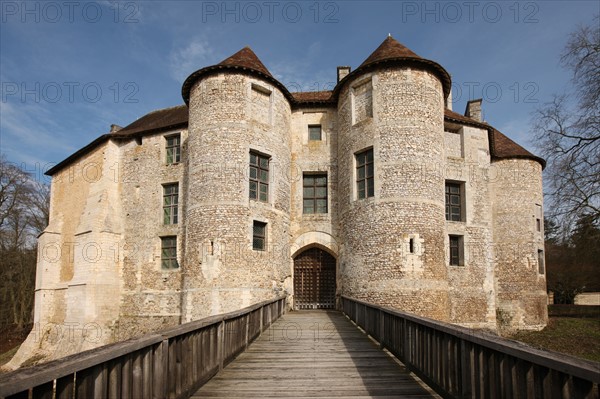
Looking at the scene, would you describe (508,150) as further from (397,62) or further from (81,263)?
(81,263)

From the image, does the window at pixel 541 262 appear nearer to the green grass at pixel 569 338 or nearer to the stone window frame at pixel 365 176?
the green grass at pixel 569 338

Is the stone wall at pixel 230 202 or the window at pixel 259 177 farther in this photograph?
the window at pixel 259 177

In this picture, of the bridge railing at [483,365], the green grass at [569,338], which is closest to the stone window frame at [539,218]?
the green grass at [569,338]

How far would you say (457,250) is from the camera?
19938mm

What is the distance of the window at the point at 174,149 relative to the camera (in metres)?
20.7

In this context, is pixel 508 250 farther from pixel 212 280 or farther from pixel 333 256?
pixel 212 280

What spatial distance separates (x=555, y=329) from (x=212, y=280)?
56.7ft

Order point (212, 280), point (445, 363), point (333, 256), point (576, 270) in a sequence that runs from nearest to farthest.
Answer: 1. point (445, 363)
2. point (212, 280)
3. point (333, 256)
4. point (576, 270)

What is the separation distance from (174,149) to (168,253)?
4.98m

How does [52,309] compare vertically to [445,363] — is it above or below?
below

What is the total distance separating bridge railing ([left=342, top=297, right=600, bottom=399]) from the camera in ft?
8.71

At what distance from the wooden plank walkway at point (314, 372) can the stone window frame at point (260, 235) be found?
794 centimetres

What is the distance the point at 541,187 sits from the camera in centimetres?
2316

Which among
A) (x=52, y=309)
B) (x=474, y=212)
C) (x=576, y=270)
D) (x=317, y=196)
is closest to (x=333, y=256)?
(x=317, y=196)
